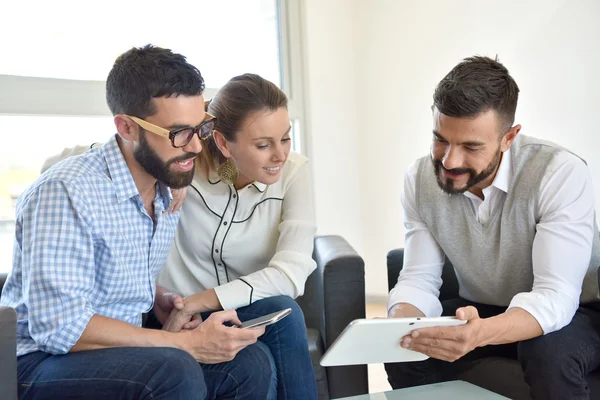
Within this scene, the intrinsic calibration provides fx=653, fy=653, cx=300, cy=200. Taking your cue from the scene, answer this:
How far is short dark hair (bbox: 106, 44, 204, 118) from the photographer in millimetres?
1555

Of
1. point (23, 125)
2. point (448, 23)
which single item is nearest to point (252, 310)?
Answer: point (23, 125)

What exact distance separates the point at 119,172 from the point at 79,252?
225 millimetres

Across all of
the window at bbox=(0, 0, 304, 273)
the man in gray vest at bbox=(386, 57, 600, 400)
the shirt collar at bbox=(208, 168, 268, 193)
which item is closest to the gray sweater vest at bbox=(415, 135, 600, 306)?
the man in gray vest at bbox=(386, 57, 600, 400)

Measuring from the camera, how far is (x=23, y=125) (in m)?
2.80

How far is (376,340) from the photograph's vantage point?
4.84 ft

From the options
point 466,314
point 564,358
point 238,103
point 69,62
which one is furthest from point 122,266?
point 69,62

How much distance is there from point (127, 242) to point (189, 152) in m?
0.28

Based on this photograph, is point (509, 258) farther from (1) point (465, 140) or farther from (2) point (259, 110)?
(2) point (259, 110)

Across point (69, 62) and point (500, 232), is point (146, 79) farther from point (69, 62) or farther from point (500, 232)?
point (69, 62)

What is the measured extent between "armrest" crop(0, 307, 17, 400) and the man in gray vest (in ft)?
2.75

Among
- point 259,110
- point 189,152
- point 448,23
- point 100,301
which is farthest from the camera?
point 448,23

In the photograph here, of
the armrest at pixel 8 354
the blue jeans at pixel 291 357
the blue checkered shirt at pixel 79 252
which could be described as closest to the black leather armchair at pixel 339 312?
the blue jeans at pixel 291 357

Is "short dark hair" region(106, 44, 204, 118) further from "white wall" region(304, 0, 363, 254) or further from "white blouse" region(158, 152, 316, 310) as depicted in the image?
"white wall" region(304, 0, 363, 254)

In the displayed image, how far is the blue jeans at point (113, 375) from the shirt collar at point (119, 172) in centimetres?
36
